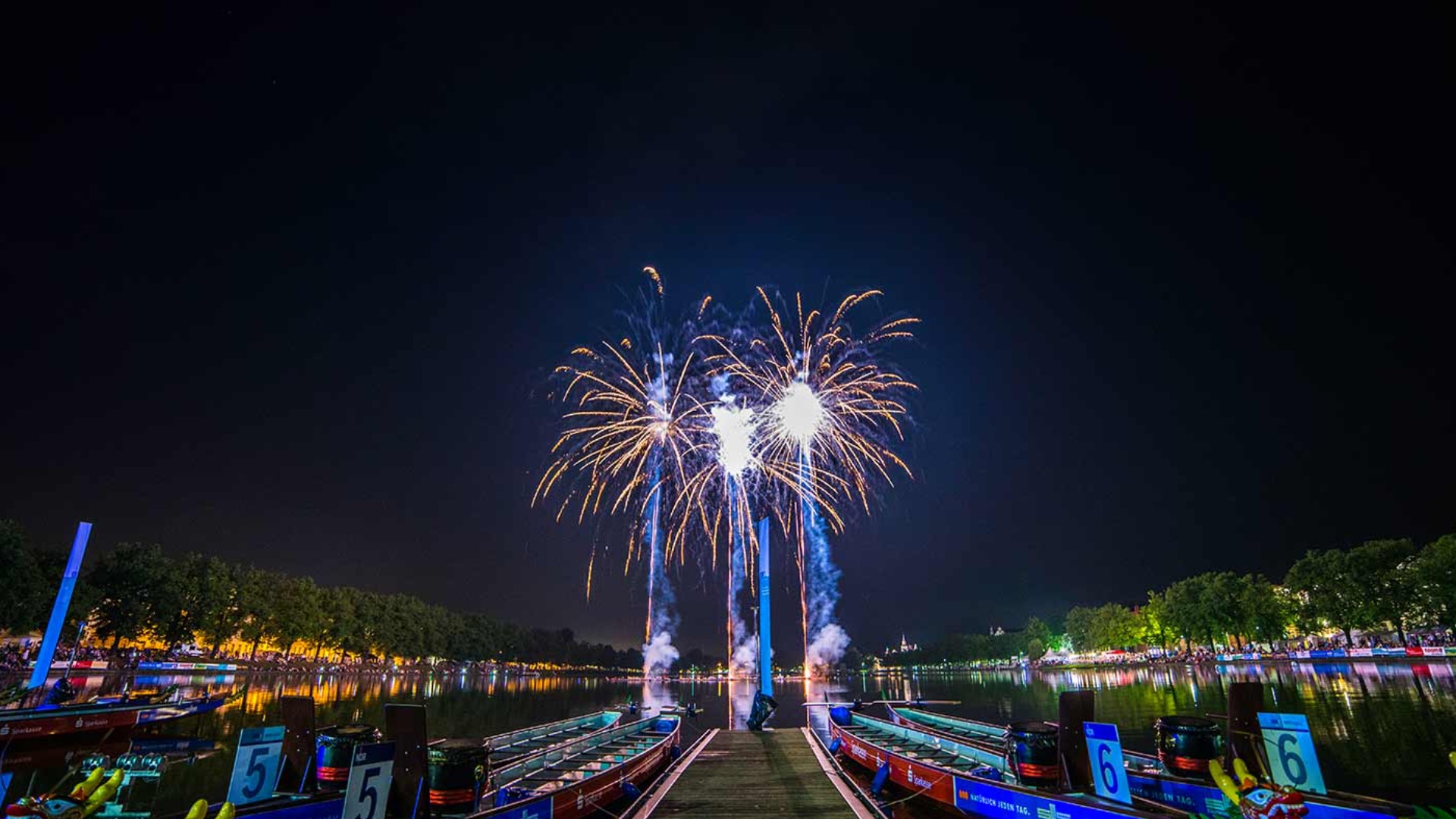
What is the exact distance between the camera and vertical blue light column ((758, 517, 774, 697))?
3322 cm

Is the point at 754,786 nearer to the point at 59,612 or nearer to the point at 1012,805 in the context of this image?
the point at 1012,805

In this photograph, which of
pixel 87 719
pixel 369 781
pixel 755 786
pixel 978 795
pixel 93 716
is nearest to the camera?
pixel 369 781

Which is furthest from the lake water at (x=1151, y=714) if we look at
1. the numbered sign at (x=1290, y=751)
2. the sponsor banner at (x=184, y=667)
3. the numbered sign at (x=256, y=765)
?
the numbered sign at (x=1290, y=751)

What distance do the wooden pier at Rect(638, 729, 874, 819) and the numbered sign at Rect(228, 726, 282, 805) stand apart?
680cm

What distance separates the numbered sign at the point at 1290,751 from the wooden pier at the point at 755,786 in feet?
22.8

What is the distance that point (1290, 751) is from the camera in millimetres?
10477

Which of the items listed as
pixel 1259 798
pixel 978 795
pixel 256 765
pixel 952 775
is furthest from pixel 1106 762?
pixel 256 765

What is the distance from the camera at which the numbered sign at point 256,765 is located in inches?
409

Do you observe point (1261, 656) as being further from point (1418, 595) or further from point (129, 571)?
point (129, 571)

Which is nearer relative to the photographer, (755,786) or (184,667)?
(755,786)

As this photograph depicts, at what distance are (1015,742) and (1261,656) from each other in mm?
150409

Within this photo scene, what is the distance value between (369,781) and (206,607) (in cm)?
9987

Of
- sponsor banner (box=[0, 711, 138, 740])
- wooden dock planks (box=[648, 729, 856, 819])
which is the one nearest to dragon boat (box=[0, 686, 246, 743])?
sponsor banner (box=[0, 711, 138, 740])

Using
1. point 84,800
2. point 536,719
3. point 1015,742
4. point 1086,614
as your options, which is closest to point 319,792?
point 84,800
